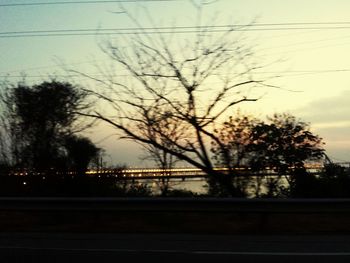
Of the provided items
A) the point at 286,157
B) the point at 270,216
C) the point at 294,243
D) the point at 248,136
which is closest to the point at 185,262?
the point at 294,243

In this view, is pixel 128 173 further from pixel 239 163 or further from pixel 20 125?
pixel 20 125

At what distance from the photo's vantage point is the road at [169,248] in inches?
315

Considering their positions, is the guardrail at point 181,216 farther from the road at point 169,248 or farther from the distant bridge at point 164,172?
the distant bridge at point 164,172

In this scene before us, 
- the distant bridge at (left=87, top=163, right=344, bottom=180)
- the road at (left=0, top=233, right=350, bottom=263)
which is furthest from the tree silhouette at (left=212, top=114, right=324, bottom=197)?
the road at (left=0, top=233, right=350, bottom=263)

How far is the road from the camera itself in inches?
315

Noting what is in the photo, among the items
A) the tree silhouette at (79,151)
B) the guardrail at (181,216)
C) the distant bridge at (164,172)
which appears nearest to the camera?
the guardrail at (181,216)

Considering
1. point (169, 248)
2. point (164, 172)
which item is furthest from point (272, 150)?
point (169, 248)

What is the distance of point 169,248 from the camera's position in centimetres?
883

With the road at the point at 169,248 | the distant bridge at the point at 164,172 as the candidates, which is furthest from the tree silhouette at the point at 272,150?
the road at the point at 169,248

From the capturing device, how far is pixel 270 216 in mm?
12023

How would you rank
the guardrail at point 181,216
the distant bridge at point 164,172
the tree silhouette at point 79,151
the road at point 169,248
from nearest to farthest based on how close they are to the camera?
the road at point 169,248 < the guardrail at point 181,216 < the distant bridge at point 164,172 < the tree silhouette at point 79,151

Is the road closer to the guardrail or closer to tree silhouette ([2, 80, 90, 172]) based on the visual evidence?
the guardrail

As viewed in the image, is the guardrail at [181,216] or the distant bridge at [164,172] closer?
the guardrail at [181,216]

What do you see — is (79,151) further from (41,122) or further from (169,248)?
(169,248)
